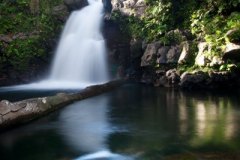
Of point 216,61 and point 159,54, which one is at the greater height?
point 159,54

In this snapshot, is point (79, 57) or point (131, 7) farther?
point (131, 7)

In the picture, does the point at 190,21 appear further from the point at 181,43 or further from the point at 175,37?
the point at 181,43

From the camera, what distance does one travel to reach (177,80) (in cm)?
2902

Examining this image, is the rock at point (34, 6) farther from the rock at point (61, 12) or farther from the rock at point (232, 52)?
the rock at point (232, 52)

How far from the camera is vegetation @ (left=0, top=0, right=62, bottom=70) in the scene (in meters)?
33.2

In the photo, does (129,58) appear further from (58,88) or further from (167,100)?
(167,100)

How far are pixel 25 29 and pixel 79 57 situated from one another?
5.63 metres

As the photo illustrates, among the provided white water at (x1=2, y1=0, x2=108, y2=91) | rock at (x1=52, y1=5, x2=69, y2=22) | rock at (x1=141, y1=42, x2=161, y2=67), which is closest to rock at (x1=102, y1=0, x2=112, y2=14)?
white water at (x1=2, y1=0, x2=108, y2=91)

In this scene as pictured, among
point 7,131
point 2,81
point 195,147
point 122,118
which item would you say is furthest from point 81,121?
point 2,81

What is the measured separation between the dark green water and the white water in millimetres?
10338

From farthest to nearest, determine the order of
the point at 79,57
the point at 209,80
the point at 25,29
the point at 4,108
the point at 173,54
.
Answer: the point at 25,29 < the point at 79,57 < the point at 173,54 < the point at 209,80 < the point at 4,108

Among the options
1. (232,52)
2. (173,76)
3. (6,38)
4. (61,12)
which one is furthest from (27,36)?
(232,52)

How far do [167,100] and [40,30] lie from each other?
54.8 feet

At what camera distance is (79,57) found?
116ft
